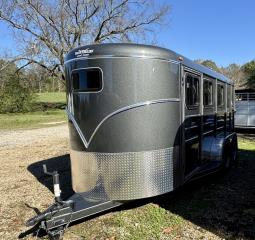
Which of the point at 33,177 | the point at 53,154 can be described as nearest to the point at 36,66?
the point at 53,154

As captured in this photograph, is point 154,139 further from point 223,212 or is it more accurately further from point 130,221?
point 223,212

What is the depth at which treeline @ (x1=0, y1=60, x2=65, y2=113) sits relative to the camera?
30516 millimetres

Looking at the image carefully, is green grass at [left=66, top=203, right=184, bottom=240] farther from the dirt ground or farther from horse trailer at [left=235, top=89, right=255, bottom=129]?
horse trailer at [left=235, top=89, right=255, bottom=129]

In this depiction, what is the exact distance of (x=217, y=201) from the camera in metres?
5.88

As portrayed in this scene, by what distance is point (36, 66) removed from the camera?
30125mm

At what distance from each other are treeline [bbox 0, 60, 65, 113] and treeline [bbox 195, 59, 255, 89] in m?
23.9

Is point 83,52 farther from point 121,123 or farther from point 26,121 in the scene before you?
point 26,121

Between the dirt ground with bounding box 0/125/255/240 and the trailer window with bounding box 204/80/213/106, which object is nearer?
the dirt ground with bounding box 0/125/255/240

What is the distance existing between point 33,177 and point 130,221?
3.60 metres

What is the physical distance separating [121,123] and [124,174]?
727 millimetres

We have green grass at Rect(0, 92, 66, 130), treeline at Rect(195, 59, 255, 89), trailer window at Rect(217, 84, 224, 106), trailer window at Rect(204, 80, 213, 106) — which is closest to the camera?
trailer window at Rect(204, 80, 213, 106)

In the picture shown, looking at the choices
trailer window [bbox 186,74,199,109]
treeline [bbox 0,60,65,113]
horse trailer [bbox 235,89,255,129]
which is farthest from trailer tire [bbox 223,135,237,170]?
treeline [bbox 0,60,65,113]

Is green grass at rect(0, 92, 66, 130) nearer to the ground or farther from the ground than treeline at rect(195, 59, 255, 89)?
nearer to the ground

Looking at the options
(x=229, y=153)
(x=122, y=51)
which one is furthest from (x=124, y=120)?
(x=229, y=153)
